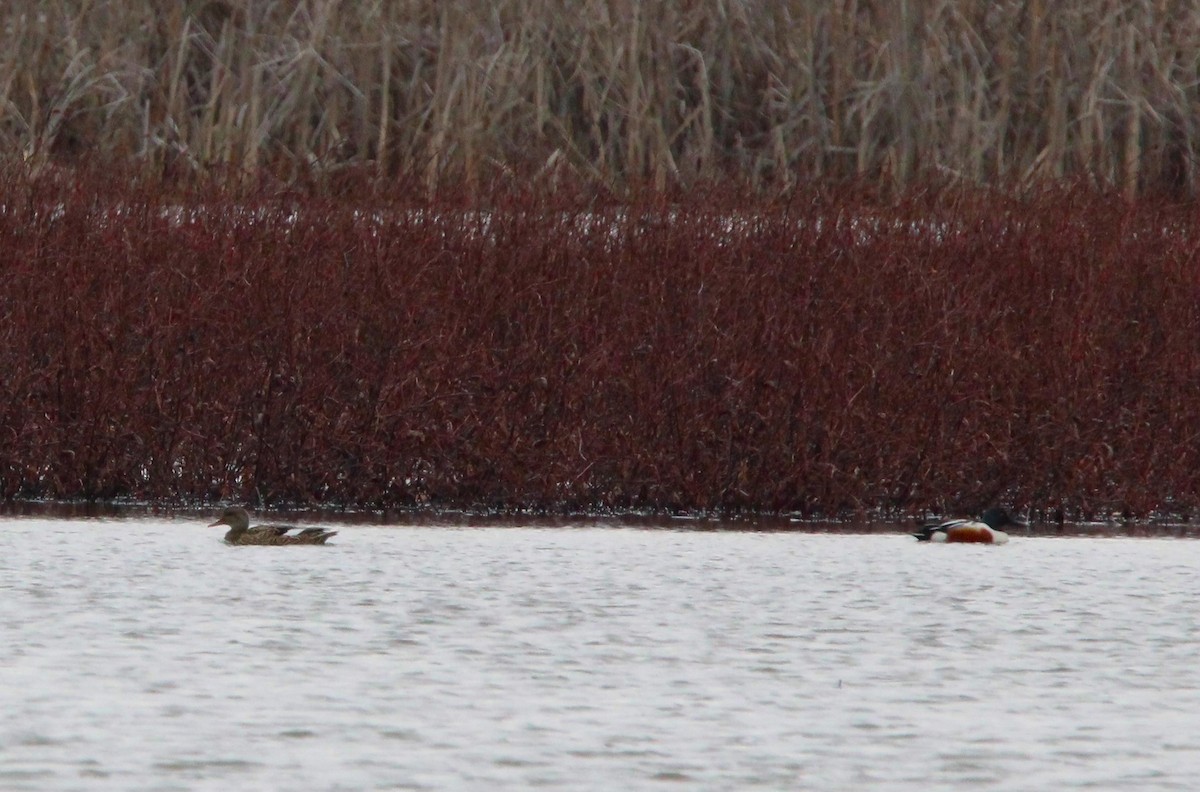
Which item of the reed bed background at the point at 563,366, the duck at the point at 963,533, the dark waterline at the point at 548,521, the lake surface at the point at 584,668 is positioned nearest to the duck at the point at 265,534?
the lake surface at the point at 584,668

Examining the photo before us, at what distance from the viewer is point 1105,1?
624 inches

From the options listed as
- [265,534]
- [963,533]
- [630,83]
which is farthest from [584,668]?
[630,83]

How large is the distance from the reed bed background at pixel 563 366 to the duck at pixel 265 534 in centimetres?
224

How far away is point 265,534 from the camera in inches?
340

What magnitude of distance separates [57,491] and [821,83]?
6237mm

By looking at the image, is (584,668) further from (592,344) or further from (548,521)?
(592,344)

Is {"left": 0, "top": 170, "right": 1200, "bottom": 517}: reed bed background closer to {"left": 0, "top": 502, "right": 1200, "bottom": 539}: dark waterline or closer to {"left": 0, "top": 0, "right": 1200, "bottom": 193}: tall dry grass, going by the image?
{"left": 0, "top": 502, "right": 1200, "bottom": 539}: dark waterline

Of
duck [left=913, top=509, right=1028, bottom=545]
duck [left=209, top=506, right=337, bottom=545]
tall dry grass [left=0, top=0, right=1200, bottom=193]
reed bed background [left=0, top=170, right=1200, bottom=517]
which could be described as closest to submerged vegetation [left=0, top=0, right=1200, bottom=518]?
reed bed background [left=0, top=170, right=1200, bottom=517]

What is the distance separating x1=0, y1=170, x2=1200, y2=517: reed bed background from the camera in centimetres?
1106

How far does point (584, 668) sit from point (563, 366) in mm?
5480

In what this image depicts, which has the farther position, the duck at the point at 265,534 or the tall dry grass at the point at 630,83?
the tall dry grass at the point at 630,83

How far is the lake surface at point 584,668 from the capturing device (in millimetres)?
4617

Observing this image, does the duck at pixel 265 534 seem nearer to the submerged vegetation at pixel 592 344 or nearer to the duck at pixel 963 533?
the submerged vegetation at pixel 592 344

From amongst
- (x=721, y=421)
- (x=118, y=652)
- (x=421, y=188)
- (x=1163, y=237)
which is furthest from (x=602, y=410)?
(x=118, y=652)
